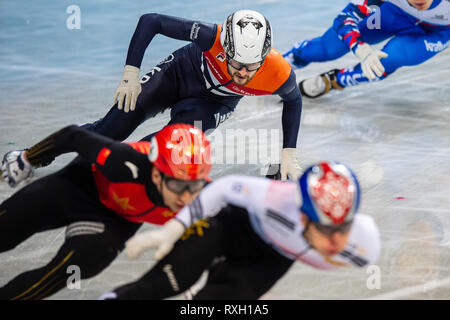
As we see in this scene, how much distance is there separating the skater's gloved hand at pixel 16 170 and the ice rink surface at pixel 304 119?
2.40ft

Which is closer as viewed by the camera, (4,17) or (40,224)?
(40,224)

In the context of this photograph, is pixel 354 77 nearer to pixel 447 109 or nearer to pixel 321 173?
Result: pixel 447 109

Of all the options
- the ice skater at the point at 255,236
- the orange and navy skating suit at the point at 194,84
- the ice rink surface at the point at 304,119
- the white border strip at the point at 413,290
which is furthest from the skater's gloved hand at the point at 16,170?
the white border strip at the point at 413,290

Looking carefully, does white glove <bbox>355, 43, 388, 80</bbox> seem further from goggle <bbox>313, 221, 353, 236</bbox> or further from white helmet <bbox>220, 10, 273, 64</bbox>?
goggle <bbox>313, 221, 353, 236</bbox>

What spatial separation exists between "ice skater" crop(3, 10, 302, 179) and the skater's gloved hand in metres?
1.15

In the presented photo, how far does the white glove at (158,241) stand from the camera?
117 inches

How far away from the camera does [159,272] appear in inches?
122

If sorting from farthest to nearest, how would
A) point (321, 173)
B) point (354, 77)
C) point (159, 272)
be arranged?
point (354, 77) → point (159, 272) → point (321, 173)

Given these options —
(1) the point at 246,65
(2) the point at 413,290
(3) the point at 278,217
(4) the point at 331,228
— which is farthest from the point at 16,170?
(2) the point at 413,290

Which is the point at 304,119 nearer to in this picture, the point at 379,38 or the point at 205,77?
the point at 379,38

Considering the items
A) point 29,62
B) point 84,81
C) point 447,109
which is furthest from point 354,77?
point 29,62

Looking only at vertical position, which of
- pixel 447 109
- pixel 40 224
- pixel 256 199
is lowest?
pixel 447 109

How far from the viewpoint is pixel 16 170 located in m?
3.74

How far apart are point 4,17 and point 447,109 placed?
5.57 m
